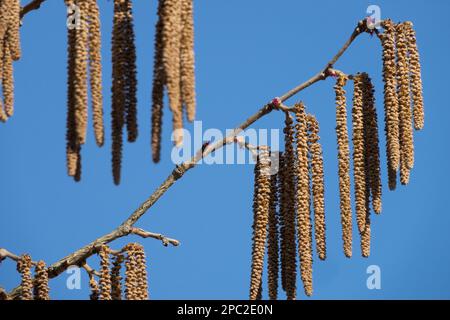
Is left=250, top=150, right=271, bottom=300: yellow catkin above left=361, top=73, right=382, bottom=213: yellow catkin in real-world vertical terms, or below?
below

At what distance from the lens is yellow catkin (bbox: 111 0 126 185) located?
13.4ft

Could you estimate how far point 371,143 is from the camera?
5.27 m

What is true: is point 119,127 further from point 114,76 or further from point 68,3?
point 68,3

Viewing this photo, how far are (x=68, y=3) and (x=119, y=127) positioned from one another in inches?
27.6

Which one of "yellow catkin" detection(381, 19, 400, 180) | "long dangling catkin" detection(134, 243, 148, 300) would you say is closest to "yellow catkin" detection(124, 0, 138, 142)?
"long dangling catkin" detection(134, 243, 148, 300)

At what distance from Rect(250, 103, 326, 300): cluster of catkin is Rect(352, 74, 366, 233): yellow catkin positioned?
0.69ft

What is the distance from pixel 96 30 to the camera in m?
4.21

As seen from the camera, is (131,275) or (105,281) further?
(105,281)

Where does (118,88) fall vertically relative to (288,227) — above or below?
above

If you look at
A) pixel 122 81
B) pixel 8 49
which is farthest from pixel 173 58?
pixel 8 49

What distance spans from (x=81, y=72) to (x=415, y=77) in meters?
2.12

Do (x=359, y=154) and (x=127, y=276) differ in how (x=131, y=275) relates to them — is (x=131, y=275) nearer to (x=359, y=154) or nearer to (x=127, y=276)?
(x=127, y=276)

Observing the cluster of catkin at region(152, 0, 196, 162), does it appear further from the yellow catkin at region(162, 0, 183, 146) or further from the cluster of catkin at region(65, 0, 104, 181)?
the cluster of catkin at region(65, 0, 104, 181)
